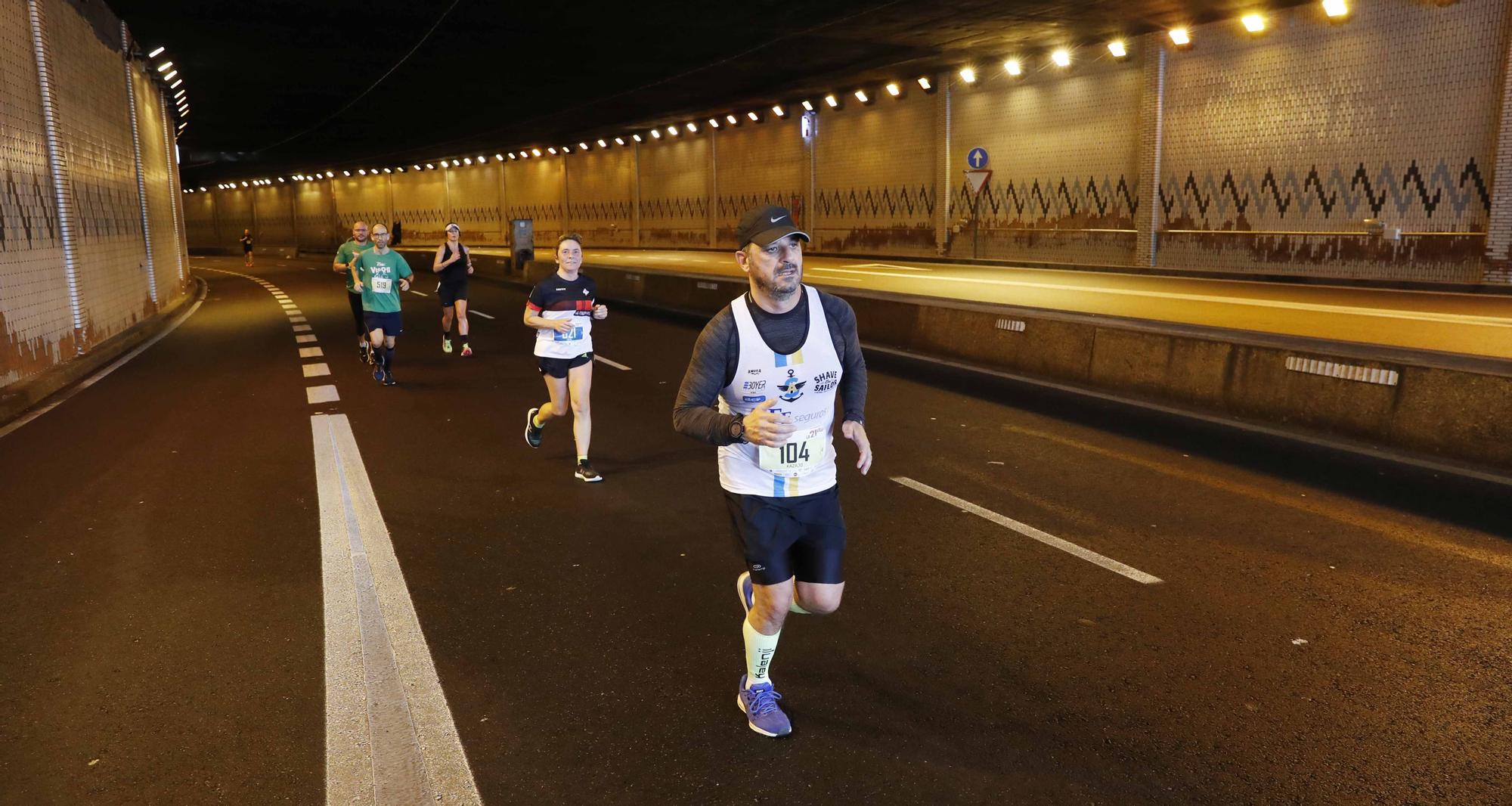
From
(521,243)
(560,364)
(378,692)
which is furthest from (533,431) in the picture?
(521,243)

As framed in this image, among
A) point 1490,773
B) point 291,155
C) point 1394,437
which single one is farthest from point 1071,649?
point 291,155

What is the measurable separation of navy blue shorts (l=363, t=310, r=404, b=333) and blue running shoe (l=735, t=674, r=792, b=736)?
10.1 m

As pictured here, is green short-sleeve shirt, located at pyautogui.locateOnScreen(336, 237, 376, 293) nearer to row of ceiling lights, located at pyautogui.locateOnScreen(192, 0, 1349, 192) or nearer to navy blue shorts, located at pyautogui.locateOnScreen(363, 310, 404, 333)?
navy blue shorts, located at pyautogui.locateOnScreen(363, 310, 404, 333)

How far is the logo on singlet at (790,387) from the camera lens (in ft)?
12.4

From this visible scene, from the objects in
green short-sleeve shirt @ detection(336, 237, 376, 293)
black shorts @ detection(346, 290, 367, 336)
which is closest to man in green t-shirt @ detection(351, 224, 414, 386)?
green short-sleeve shirt @ detection(336, 237, 376, 293)

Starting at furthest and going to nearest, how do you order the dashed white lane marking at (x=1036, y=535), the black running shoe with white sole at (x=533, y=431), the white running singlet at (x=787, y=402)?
the black running shoe with white sole at (x=533, y=431) < the dashed white lane marking at (x=1036, y=535) < the white running singlet at (x=787, y=402)

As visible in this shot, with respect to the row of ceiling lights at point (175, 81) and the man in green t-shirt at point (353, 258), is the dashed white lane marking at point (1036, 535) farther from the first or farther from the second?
the row of ceiling lights at point (175, 81)

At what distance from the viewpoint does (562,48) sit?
24266mm

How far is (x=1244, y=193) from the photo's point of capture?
73.7 ft

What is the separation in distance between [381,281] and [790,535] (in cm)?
1035

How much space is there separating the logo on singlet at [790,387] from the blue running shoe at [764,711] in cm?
111

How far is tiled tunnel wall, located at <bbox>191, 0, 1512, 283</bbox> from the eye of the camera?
60.9 ft

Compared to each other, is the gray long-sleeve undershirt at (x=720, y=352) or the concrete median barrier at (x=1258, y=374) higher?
the gray long-sleeve undershirt at (x=720, y=352)

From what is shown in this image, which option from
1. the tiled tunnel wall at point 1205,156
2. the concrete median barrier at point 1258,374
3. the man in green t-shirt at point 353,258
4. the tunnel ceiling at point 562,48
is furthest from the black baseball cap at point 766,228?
the tiled tunnel wall at point 1205,156
